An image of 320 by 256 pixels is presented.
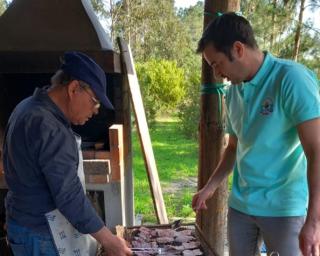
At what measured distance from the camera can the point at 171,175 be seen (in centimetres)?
685

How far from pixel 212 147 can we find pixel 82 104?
1.09 m

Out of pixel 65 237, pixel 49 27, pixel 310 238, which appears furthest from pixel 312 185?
pixel 49 27

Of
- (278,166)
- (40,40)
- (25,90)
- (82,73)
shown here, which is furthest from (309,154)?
(25,90)

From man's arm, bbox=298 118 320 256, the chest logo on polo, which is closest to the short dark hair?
the chest logo on polo

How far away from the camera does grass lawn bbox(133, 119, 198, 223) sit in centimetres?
508

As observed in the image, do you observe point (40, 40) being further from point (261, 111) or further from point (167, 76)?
point (167, 76)

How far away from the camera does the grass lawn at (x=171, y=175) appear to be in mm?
5078

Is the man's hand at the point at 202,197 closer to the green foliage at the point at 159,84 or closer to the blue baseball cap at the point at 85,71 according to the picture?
the blue baseball cap at the point at 85,71

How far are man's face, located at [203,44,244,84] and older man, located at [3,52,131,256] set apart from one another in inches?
19.7

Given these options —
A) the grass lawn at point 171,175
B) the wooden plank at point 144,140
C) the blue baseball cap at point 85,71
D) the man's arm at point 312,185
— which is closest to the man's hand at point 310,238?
the man's arm at point 312,185

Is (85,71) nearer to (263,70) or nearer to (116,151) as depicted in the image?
(263,70)

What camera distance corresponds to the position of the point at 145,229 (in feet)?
7.87

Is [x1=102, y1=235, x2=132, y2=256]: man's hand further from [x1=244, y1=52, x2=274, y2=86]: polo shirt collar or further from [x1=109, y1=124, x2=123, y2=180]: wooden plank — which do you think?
[x1=109, y1=124, x2=123, y2=180]: wooden plank

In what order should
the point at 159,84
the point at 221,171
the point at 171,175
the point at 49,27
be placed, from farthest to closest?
1. the point at 159,84
2. the point at 171,175
3. the point at 49,27
4. the point at 221,171
